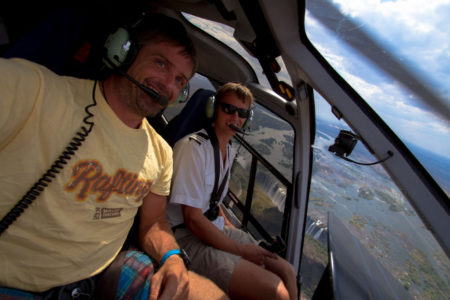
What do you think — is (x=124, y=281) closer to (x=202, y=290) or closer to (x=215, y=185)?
(x=202, y=290)

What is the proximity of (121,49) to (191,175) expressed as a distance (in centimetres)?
82

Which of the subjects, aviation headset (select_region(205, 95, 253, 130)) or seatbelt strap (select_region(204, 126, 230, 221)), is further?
aviation headset (select_region(205, 95, 253, 130))

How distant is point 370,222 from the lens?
201cm

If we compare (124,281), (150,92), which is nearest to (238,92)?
(150,92)

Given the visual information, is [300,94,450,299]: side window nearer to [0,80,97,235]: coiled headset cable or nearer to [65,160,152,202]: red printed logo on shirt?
[65,160,152,202]: red printed logo on shirt

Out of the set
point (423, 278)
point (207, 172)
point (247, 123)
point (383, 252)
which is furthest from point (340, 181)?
point (207, 172)

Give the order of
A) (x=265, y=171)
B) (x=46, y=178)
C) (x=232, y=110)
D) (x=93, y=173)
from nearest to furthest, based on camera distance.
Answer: (x=46, y=178) < (x=93, y=173) < (x=232, y=110) < (x=265, y=171)

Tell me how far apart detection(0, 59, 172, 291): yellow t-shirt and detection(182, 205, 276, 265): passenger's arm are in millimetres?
508

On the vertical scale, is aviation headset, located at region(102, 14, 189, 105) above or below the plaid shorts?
above

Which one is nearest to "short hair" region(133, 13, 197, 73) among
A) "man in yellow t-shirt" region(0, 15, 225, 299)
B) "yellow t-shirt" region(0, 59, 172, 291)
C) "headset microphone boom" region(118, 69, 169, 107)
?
"man in yellow t-shirt" region(0, 15, 225, 299)

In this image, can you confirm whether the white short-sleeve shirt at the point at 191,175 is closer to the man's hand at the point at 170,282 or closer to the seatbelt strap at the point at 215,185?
the seatbelt strap at the point at 215,185

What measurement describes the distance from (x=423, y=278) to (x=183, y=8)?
9.23 feet

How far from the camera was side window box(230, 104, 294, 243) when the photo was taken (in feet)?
8.28

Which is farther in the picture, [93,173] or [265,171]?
[265,171]
